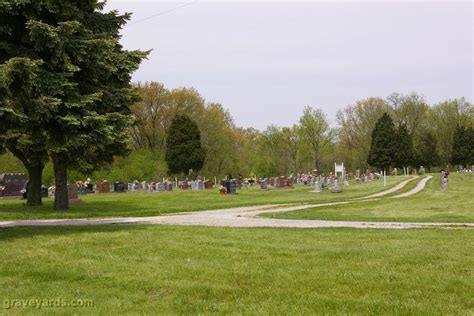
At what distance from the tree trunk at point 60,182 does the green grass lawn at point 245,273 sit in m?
10.2

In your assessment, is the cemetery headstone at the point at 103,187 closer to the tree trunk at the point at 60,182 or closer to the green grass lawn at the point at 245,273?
the tree trunk at the point at 60,182

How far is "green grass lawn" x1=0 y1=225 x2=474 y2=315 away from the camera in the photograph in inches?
236

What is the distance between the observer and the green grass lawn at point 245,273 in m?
5.98

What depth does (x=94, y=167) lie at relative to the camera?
84.5ft

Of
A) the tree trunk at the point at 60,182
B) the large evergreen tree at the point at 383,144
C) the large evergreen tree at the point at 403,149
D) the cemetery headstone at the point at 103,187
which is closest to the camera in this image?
the tree trunk at the point at 60,182

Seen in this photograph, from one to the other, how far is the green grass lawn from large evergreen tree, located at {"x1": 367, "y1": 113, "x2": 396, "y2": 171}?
234 ft

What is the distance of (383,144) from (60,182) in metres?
66.2

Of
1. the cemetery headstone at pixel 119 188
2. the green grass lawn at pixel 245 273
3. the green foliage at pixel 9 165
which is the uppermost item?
the green foliage at pixel 9 165

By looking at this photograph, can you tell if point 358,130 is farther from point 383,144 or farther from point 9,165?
point 9,165

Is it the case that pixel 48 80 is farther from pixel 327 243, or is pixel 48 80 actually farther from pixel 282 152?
pixel 282 152

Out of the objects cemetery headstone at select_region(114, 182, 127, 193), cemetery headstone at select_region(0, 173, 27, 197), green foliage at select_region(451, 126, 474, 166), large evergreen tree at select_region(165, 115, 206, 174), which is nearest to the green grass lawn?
cemetery headstone at select_region(0, 173, 27, 197)

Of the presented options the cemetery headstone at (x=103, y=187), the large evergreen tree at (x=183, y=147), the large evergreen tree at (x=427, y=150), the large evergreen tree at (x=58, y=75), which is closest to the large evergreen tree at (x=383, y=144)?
the large evergreen tree at (x=427, y=150)

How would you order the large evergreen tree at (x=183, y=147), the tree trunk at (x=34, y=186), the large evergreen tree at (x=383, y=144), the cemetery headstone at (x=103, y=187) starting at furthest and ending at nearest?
the large evergreen tree at (x=383, y=144)
the large evergreen tree at (x=183, y=147)
the cemetery headstone at (x=103, y=187)
the tree trunk at (x=34, y=186)

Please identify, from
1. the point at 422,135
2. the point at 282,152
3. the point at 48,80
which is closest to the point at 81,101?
the point at 48,80
